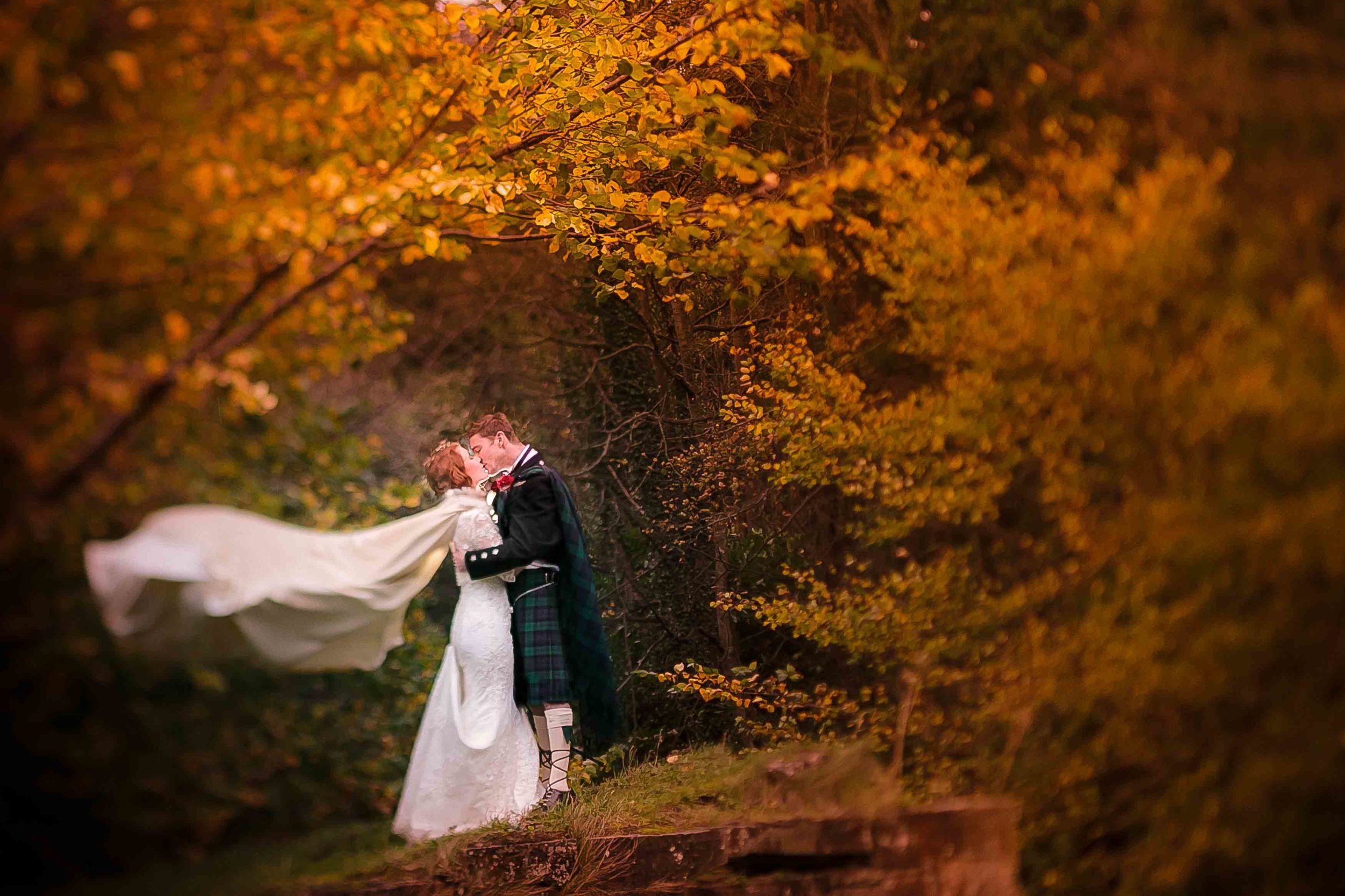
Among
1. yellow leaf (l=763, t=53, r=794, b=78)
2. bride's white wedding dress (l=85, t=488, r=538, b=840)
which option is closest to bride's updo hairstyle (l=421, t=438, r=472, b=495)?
bride's white wedding dress (l=85, t=488, r=538, b=840)

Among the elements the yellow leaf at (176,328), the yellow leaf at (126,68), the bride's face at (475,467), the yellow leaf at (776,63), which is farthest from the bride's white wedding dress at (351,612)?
the yellow leaf at (776,63)

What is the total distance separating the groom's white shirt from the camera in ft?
20.6

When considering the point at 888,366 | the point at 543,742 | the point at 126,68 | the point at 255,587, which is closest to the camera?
the point at 126,68

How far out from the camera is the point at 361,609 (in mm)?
4504

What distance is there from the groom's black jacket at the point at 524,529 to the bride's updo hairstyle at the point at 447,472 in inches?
9.2

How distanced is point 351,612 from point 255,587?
1.88 feet

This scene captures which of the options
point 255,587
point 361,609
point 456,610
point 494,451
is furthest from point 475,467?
point 255,587

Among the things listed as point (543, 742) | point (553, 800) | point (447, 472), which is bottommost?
point (553, 800)

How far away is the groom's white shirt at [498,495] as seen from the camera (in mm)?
6285

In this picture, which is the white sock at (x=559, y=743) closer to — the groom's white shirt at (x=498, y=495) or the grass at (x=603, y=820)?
the grass at (x=603, y=820)

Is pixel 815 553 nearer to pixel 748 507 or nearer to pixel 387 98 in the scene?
pixel 748 507

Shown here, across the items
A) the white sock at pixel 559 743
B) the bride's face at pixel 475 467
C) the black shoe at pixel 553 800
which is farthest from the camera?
the bride's face at pixel 475 467

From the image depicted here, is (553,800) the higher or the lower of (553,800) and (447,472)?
the lower

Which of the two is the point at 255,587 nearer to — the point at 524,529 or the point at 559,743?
the point at 524,529
